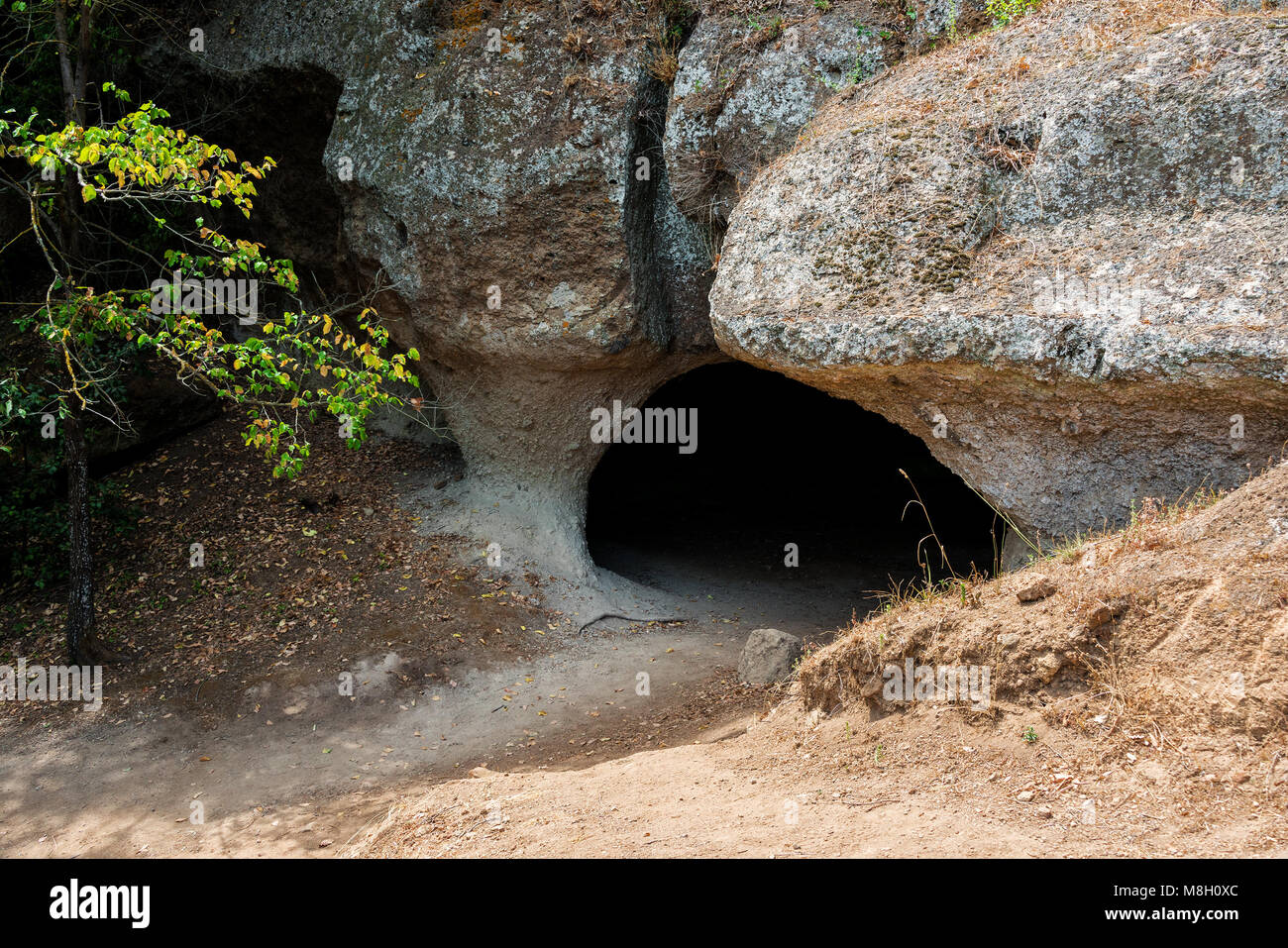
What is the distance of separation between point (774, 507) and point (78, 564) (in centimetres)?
942

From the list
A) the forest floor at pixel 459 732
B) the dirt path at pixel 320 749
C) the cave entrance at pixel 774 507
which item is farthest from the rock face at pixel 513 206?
the dirt path at pixel 320 749

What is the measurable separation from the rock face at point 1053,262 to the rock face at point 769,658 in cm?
207

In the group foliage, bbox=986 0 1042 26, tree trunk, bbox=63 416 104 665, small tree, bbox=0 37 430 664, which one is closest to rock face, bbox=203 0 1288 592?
foliage, bbox=986 0 1042 26

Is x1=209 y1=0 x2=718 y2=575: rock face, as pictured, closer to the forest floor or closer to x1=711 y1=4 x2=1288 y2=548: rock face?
the forest floor

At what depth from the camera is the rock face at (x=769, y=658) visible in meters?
8.30

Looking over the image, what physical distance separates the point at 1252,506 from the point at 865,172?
3846mm

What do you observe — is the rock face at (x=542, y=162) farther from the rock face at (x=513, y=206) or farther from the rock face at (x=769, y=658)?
the rock face at (x=769, y=658)

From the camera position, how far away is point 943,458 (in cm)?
761

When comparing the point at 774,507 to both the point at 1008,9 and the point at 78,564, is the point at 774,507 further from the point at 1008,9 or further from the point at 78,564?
the point at 78,564

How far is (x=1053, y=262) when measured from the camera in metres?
6.62

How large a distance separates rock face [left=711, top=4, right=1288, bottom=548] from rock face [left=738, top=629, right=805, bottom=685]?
81.6 inches

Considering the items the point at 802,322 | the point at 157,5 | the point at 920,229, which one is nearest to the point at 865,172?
the point at 920,229

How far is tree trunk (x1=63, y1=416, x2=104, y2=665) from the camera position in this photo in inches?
351

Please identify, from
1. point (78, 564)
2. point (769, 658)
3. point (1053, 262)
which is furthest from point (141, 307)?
point (1053, 262)
